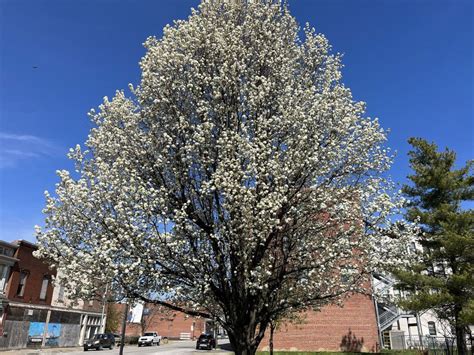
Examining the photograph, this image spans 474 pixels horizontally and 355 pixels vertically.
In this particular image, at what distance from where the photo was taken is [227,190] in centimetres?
1023

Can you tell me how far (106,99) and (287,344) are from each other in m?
30.2

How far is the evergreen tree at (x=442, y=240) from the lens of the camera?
72.6ft

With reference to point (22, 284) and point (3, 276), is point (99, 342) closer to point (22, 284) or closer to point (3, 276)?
point (22, 284)

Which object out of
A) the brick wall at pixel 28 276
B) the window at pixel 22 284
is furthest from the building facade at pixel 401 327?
the window at pixel 22 284

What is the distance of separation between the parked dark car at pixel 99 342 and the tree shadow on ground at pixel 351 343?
2632 cm

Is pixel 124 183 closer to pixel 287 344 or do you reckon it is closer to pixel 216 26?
pixel 216 26

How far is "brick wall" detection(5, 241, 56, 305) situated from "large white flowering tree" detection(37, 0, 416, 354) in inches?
1241

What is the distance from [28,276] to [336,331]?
3097cm

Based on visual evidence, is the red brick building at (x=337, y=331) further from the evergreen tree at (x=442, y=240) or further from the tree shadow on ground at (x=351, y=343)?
the evergreen tree at (x=442, y=240)

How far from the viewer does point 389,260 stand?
11.5 meters

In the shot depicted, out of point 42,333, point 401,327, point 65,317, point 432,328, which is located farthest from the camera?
point 401,327

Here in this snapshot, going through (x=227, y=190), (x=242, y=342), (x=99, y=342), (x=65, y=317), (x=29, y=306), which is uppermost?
(x=227, y=190)

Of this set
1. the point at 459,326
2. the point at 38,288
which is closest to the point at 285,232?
the point at 459,326

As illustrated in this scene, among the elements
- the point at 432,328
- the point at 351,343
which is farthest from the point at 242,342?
the point at 432,328
